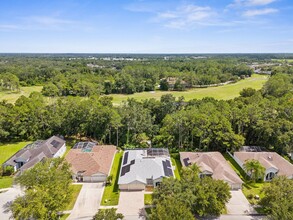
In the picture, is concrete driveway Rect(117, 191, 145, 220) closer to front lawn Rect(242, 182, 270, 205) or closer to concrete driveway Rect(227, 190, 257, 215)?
concrete driveway Rect(227, 190, 257, 215)

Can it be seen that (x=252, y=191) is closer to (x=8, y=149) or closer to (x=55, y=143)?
(x=55, y=143)

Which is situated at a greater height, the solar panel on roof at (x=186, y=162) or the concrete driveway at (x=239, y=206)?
the solar panel on roof at (x=186, y=162)

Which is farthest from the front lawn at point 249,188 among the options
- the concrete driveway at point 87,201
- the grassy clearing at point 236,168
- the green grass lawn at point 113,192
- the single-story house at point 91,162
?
the single-story house at point 91,162

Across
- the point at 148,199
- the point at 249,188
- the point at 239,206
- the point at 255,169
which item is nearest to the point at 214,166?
the point at 249,188

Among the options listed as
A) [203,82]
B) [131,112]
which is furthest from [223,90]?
[131,112]

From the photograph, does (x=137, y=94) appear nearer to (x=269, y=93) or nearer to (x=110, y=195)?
(x=269, y=93)

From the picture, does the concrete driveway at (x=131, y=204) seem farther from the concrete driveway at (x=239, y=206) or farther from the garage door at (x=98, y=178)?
the concrete driveway at (x=239, y=206)
